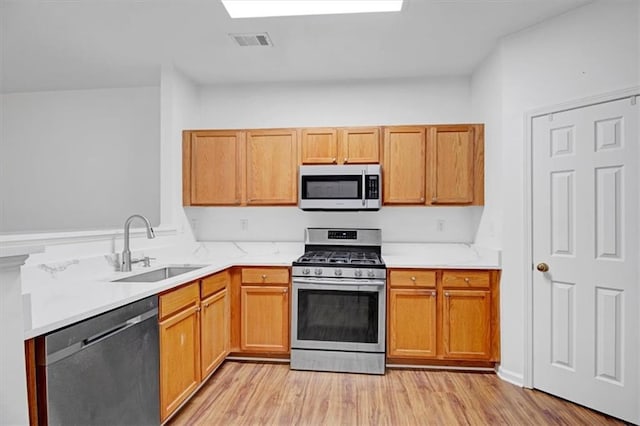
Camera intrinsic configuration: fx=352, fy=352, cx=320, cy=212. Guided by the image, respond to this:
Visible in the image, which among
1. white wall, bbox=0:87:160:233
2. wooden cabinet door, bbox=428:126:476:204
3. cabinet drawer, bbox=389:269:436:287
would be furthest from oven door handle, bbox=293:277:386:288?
white wall, bbox=0:87:160:233

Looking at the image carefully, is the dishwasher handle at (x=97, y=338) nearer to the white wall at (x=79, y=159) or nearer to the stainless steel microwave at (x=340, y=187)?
the stainless steel microwave at (x=340, y=187)

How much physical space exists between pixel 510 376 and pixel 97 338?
9.18ft

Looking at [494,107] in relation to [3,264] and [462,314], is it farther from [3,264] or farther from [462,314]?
[3,264]

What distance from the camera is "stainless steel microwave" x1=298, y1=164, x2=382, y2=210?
319 centimetres

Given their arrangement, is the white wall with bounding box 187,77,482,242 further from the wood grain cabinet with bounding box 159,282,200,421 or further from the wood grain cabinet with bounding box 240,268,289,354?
the wood grain cabinet with bounding box 159,282,200,421

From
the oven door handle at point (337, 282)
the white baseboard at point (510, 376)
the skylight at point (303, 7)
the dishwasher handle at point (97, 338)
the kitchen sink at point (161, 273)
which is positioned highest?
the skylight at point (303, 7)

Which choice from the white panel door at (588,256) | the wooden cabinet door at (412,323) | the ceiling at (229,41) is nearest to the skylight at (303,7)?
the ceiling at (229,41)

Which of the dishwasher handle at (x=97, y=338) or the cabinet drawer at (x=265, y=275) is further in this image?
the cabinet drawer at (x=265, y=275)

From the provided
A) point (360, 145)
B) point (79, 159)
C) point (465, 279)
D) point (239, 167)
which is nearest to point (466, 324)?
point (465, 279)

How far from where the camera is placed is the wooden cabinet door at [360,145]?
3.27 metres

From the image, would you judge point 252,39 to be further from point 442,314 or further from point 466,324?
point 466,324

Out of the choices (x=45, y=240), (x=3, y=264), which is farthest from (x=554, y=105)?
(x=45, y=240)

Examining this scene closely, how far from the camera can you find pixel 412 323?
290 cm

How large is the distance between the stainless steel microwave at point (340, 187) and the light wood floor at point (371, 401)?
1435mm
